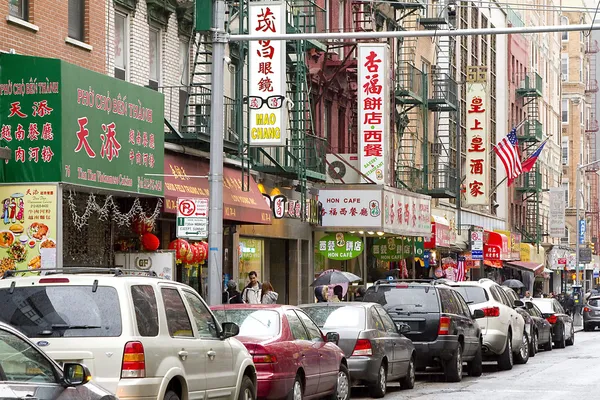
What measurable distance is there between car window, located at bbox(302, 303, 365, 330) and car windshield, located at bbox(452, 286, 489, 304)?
718cm

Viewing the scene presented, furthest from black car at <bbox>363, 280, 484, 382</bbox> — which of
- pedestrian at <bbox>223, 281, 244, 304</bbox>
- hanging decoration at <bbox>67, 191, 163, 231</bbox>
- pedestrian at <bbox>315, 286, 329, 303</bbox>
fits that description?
pedestrian at <bbox>315, 286, 329, 303</bbox>

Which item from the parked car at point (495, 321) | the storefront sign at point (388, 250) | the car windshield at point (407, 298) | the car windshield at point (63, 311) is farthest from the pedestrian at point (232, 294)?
the storefront sign at point (388, 250)

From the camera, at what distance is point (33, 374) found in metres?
8.69

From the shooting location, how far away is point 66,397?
881 centimetres

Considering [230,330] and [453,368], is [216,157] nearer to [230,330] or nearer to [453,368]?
[453,368]

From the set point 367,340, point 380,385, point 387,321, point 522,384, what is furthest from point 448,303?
point 367,340

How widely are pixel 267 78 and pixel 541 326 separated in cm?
1008

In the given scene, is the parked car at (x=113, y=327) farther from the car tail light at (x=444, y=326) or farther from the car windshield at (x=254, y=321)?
the car tail light at (x=444, y=326)

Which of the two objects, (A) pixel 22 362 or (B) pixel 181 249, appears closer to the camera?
(A) pixel 22 362

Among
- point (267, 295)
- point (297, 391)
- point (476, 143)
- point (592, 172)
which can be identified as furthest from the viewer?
point (592, 172)

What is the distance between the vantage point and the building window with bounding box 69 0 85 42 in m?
22.3

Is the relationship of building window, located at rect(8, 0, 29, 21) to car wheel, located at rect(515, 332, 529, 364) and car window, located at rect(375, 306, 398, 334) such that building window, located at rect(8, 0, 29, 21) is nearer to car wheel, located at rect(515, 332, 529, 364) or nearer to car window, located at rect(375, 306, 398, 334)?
car window, located at rect(375, 306, 398, 334)

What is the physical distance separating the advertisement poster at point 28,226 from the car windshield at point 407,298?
5873 mm

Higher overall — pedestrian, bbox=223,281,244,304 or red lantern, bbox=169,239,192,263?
red lantern, bbox=169,239,192,263
